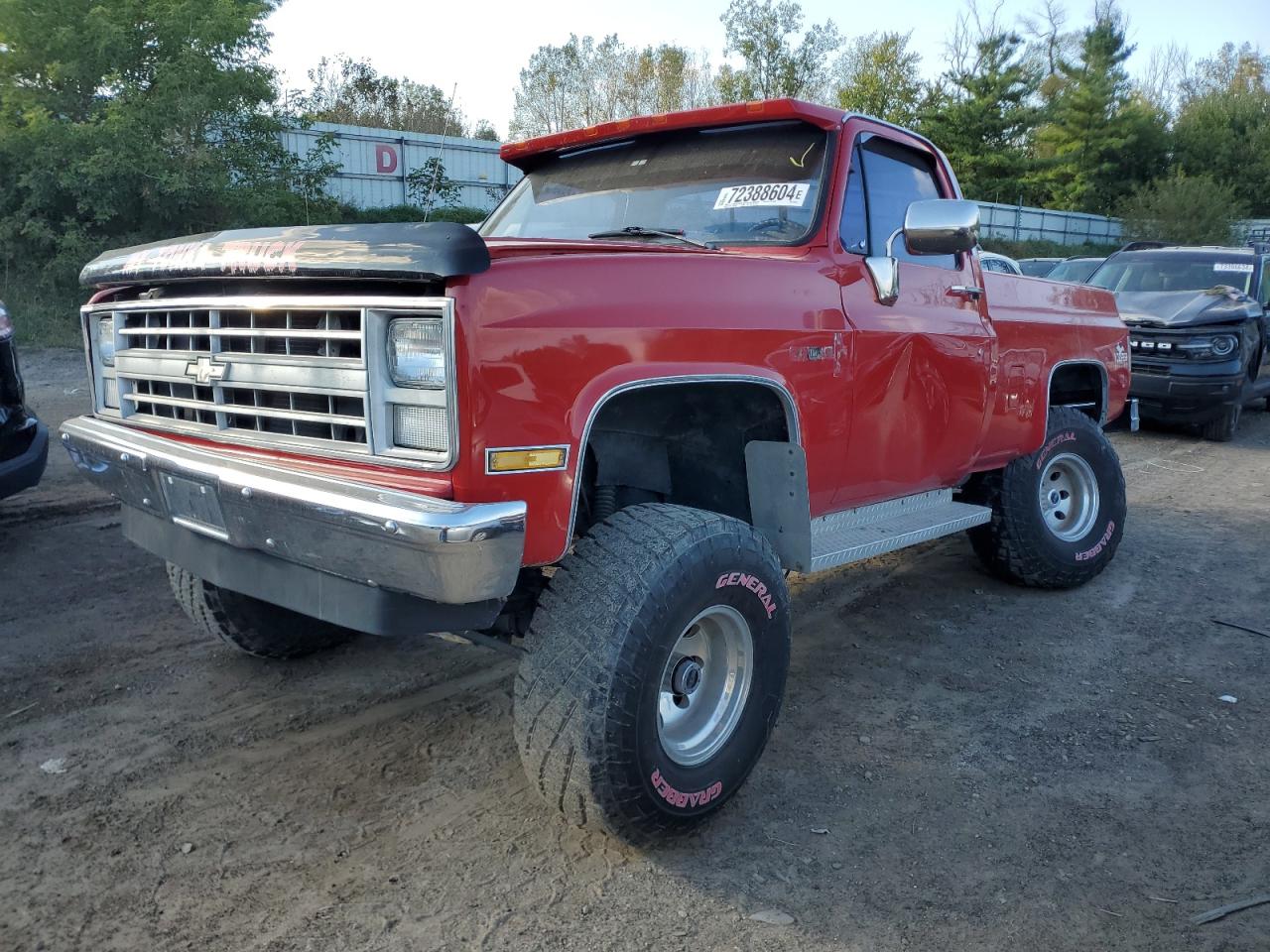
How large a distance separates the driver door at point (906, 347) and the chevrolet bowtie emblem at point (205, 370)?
6.73 ft

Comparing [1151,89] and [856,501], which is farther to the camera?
[1151,89]

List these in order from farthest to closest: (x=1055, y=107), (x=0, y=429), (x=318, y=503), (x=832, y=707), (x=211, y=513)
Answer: (x=1055, y=107) → (x=0, y=429) → (x=832, y=707) → (x=211, y=513) → (x=318, y=503)

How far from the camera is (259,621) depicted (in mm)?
3795

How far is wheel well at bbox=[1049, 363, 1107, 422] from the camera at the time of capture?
5410mm

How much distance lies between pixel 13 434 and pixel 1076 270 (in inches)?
507

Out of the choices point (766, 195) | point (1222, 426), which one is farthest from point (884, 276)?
point (1222, 426)

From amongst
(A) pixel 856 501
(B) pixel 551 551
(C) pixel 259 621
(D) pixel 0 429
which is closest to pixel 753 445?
(A) pixel 856 501

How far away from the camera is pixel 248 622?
3764 mm

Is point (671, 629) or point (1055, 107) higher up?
point (1055, 107)

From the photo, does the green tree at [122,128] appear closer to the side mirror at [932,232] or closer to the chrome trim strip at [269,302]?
the chrome trim strip at [269,302]

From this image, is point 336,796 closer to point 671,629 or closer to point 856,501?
point 671,629

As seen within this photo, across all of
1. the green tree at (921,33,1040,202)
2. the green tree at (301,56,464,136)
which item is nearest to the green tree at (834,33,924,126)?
the green tree at (921,33,1040,202)

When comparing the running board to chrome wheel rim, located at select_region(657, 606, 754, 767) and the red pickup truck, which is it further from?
chrome wheel rim, located at select_region(657, 606, 754, 767)

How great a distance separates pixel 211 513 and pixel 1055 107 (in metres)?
47.2
